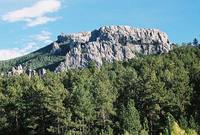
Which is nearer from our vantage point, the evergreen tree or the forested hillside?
the evergreen tree

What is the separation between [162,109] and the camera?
4038 inches

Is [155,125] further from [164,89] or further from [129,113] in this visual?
[129,113]

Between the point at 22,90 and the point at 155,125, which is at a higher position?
the point at 22,90

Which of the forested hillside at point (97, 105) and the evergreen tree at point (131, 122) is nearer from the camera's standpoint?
the evergreen tree at point (131, 122)

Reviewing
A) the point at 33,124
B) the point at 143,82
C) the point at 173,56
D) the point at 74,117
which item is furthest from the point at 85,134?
the point at 173,56

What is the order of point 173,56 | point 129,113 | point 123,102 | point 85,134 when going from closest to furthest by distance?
point 129,113 < point 85,134 < point 123,102 < point 173,56

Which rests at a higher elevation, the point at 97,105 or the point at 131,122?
the point at 97,105

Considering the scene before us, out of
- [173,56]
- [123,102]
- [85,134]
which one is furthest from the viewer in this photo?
[173,56]

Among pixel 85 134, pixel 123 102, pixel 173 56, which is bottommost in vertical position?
pixel 85 134

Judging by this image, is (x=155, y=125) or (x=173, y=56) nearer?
(x=155, y=125)

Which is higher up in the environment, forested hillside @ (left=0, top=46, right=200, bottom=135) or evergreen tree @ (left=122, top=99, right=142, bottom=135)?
forested hillside @ (left=0, top=46, right=200, bottom=135)

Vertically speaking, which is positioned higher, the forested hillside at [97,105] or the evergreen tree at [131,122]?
the forested hillside at [97,105]

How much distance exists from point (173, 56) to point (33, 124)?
62053 mm

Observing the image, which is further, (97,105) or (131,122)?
(97,105)
